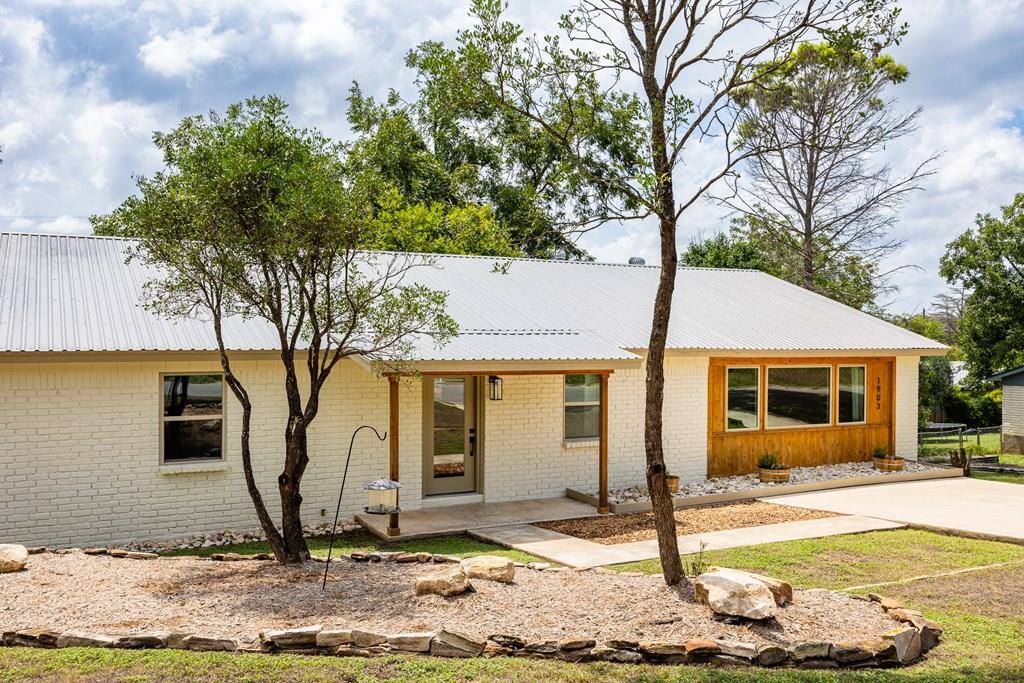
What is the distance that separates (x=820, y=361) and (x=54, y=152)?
14.9 meters

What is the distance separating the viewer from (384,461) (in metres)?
11.4

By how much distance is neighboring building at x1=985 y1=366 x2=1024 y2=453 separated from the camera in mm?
22188

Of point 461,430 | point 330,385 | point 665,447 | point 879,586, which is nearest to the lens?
point 879,586

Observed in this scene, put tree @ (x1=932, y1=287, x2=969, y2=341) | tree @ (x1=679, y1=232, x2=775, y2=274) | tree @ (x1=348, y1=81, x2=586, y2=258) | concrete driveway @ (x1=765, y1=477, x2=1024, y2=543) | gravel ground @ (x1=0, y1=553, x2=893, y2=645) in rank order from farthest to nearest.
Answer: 1. tree @ (x1=932, y1=287, x2=969, y2=341)
2. tree @ (x1=679, y1=232, x2=775, y2=274)
3. tree @ (x1=348, y1=81, x2=586, y2=258)
4. concrete driveway @ (x1=765, y1=477, x2=1024, y2=543)
5. gravel ground @ (x1=0, y1=553, x2=893, y2=645)

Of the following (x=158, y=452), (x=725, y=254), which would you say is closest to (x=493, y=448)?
(x=158, y=452)

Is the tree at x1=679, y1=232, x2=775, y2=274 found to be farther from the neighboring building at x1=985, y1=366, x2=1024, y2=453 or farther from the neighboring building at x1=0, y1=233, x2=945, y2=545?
the neighboring building at x1=0, y1=233, x2=945, y2=545

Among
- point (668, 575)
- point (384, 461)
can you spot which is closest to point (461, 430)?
point (384, 461)

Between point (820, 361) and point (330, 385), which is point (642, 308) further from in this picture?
point (330, 385)

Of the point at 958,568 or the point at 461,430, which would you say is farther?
the point at 461,430

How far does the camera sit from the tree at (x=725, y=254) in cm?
3034

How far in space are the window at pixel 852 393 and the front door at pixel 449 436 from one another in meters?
8.11

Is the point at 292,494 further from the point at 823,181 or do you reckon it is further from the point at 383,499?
the point at 823,181

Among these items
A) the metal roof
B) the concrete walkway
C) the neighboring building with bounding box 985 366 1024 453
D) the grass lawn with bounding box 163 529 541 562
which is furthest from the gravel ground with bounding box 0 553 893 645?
the neighboring building with bounding box 985 366 1024 453

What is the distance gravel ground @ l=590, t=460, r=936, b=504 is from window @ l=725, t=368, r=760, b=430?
0.99 meters
